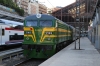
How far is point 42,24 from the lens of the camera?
15.7 metres

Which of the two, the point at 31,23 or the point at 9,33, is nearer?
the point at 31,23

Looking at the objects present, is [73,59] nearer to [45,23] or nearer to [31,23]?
[45,23]

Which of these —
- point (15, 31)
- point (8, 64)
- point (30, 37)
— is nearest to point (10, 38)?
point (15, 31)

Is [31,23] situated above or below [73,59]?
above

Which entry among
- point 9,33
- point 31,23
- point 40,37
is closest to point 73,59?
point 40,37

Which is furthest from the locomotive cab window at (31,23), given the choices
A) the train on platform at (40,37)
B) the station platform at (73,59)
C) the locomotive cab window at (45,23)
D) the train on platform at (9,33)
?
the train on platform at (9,33)

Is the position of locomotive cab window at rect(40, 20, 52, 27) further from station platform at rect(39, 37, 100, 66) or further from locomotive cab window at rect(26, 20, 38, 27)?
station platform at rect(39, 37, 100, 66)

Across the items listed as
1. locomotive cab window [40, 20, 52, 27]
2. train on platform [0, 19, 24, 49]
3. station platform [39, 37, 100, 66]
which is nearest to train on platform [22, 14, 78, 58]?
locomotive cab window [40, 20, 52, 27]

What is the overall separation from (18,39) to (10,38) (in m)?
2.20

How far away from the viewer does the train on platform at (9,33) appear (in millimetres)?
21519

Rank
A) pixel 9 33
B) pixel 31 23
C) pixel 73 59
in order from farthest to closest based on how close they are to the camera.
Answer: pixel 9 33, pixel 31 23, pixel 73 59

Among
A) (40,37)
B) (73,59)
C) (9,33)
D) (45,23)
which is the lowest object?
(73,59)

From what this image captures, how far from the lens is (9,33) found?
22906 mm

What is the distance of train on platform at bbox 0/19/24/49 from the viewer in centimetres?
2152
